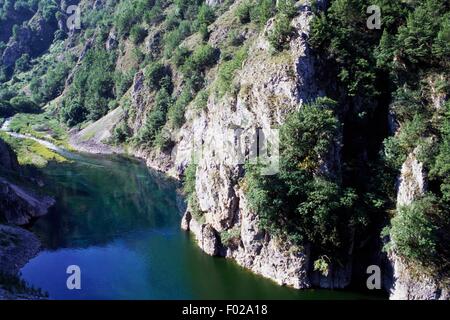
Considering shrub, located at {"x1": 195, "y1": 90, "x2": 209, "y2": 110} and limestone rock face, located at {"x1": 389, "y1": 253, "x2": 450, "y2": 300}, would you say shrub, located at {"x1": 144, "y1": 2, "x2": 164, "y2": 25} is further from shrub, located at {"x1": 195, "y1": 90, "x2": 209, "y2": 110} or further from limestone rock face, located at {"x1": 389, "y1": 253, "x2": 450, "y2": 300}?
limestone rock face, located at {"x1": 389, "y1": 253, "x2": 450, "y2": 300}

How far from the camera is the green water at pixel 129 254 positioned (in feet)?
185

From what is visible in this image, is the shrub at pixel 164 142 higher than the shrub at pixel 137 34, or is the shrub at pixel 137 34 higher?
the shrub at pixel 137 34

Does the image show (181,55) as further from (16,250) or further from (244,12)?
(16,250)

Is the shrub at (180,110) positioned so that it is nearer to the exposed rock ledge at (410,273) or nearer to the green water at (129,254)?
the green water at (129,254)

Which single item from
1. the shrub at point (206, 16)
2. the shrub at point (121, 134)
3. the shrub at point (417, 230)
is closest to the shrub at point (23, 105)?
the shrub at point (121, 134)

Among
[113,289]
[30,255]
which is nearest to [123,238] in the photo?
[30,255]

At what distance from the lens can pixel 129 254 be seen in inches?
2660

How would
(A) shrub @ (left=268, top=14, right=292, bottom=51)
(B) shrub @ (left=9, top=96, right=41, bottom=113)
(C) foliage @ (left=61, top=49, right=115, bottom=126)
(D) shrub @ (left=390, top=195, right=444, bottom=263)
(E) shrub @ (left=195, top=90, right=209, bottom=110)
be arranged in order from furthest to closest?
1. (B) shrub @ (left=9, top=96, right=41, bottom=113)
2. (C) foliage @ (left=61, top=49, right=115, bottom=126)
3. (E) shrub @ (left=195, top=90, right=209, bottom=110)
4. (A) shrub @ (left=268, top=14, right=292, bottom=51)
5. (D) shrub @ (left=390, top=195, right=444, bottom=263)

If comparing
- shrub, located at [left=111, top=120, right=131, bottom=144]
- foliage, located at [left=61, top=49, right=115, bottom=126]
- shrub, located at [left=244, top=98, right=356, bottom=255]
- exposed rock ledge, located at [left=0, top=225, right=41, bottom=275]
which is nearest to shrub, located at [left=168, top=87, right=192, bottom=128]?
shrub, located at [left=111, top=120, right=131, bottom=144]

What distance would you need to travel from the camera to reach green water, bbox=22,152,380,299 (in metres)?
56.2

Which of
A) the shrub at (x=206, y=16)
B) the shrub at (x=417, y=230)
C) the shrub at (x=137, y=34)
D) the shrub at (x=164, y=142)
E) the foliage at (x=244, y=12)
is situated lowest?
the shrub at (x=417, y=230)

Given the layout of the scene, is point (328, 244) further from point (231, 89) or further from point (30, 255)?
point (30, 255)

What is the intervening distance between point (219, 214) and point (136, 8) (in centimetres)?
13111
